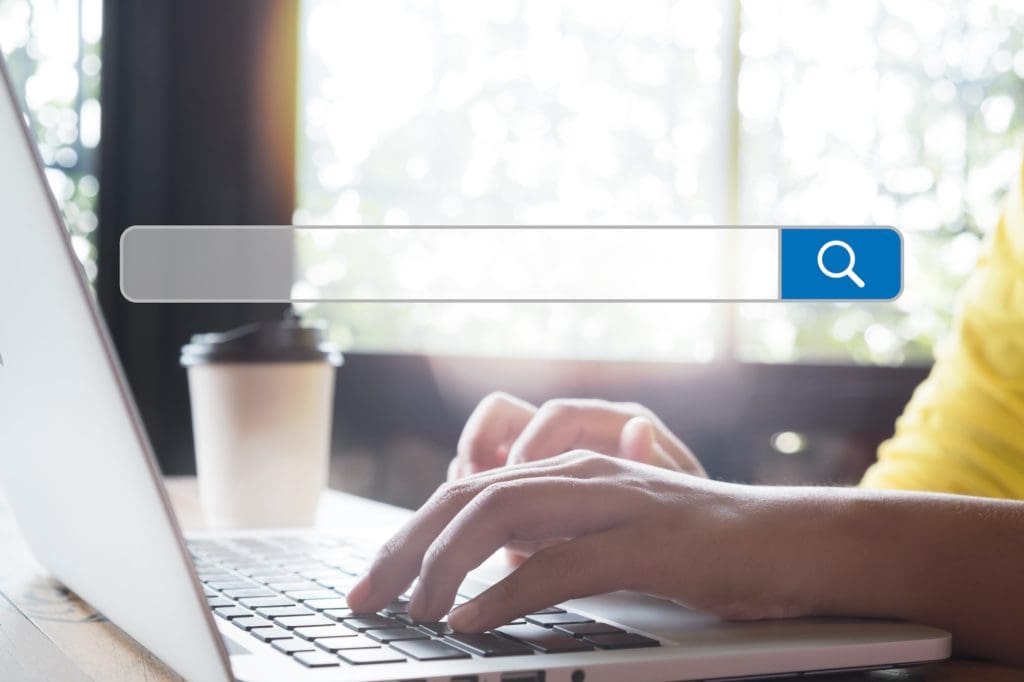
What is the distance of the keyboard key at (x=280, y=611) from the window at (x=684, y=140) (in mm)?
1676

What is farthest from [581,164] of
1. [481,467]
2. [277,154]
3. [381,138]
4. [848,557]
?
[848,557]

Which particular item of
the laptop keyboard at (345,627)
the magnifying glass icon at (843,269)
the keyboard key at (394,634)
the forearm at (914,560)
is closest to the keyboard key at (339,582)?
the laptop keyboard at (345,627)

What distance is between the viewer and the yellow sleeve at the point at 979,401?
0.99m

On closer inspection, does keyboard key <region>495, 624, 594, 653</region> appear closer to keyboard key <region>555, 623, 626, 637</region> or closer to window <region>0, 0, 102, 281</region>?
keyboard key <region>555, 623, 626, 637</region>

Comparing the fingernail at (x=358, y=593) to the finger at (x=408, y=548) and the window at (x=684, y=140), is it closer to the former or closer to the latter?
the finger at (x=408, y=548)

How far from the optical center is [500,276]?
7.21 feet

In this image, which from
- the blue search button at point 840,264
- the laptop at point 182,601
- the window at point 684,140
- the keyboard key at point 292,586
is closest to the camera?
the laptop at point 182,601

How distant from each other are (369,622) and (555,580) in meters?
0.08

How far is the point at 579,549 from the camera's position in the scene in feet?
1.59

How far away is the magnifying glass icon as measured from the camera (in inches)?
44.8

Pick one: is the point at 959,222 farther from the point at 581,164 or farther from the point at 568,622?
the point at 568,622

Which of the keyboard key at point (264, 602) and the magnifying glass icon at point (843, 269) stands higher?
the magnifying glass icon at point (843, 269)

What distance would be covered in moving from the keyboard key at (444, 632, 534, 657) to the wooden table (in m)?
0.12
